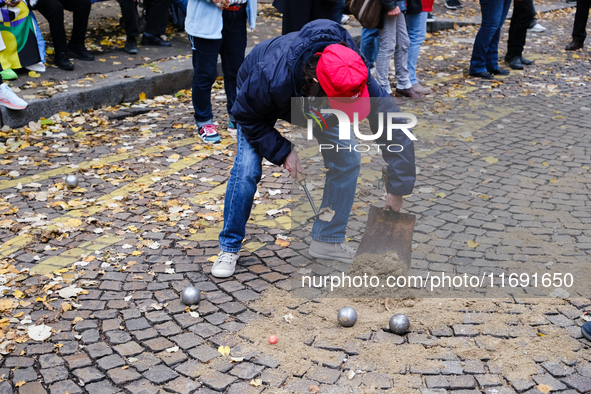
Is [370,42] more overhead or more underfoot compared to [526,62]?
more overhead

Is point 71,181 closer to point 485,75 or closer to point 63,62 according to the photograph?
point 63,62

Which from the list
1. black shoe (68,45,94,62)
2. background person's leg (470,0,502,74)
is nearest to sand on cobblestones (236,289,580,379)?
black shoe (68,45,94,62)

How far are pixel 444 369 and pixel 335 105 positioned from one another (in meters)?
1.46

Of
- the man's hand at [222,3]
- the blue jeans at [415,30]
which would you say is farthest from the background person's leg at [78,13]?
the blue jeans at [415,30]

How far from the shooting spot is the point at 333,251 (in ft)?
12.8

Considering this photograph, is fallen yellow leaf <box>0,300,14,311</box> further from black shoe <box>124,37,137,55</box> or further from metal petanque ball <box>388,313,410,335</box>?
black shoe <box>124,37,137,55</box>

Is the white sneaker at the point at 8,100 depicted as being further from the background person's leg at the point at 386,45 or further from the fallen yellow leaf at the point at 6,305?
the background person's leg at the point at 386,45

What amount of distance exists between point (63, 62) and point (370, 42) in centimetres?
388

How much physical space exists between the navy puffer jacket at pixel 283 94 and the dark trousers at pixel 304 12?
251 cm

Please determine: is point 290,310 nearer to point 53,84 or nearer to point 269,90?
point 269,90

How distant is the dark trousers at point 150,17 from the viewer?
7.89 m

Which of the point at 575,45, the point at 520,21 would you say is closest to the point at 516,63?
the point at 520,21

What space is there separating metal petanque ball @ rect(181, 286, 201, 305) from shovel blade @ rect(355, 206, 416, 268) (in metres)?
1.12

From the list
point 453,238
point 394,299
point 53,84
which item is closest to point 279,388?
point 394,299
